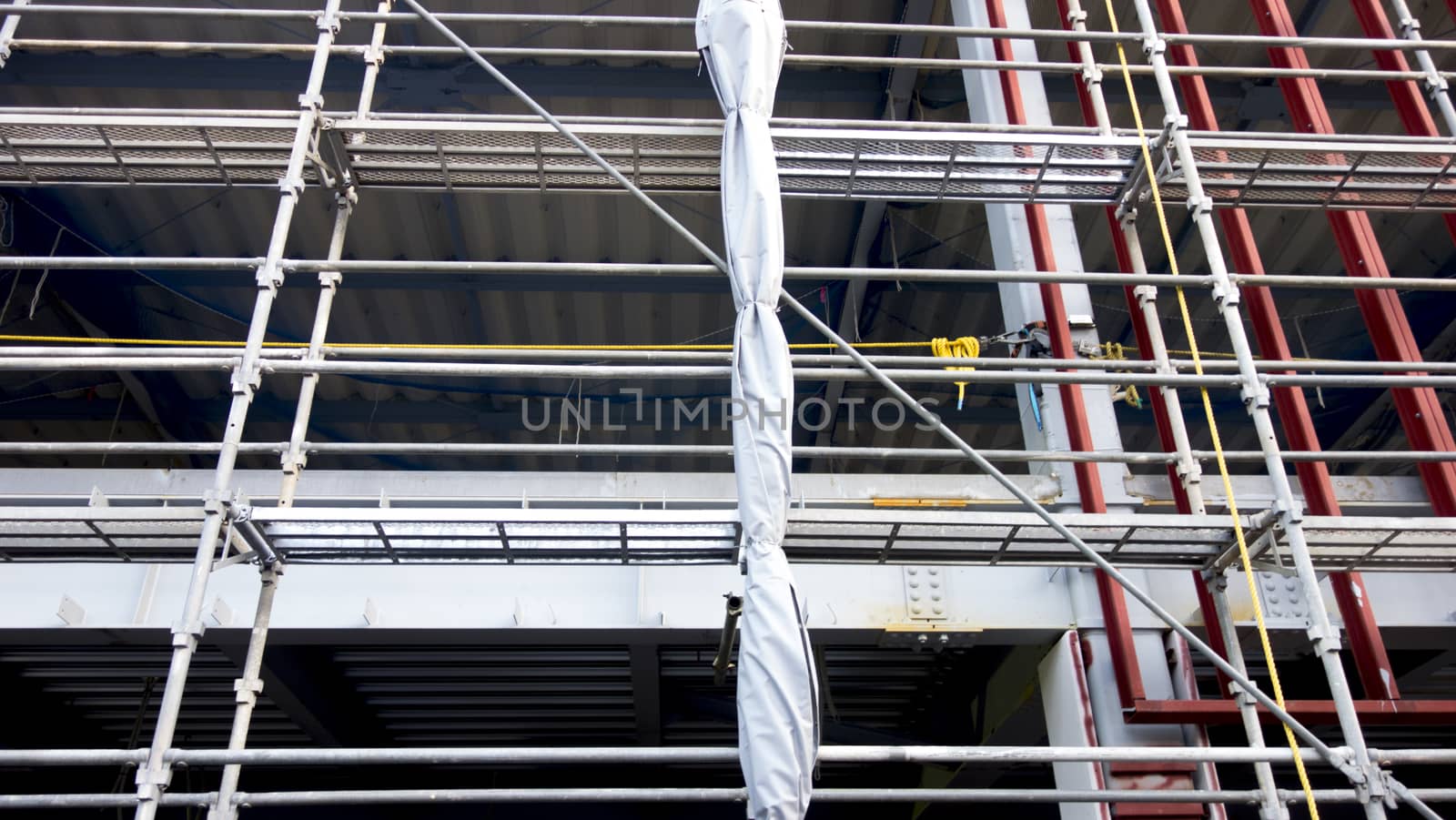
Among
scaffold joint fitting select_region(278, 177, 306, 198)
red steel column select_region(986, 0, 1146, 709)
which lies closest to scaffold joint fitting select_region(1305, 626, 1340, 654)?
red steel column select_region(986, 0, 1146, 709)

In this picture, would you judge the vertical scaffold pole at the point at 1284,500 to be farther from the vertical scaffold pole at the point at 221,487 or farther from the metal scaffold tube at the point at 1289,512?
the vertical scaffold pole at the point at 221,487

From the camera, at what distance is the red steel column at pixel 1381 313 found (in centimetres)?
630

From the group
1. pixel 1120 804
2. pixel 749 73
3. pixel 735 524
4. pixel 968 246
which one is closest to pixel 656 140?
pixel 749 73

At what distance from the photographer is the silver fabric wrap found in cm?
373

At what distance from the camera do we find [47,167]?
19.0 feet

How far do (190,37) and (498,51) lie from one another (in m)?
5.35

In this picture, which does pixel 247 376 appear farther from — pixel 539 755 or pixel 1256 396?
pixel 1256 396

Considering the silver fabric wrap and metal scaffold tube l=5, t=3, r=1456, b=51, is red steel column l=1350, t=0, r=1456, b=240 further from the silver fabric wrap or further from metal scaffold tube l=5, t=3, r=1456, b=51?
the silver fabric wrap

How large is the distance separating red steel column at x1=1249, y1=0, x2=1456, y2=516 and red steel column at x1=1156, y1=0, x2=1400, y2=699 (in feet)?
1.83

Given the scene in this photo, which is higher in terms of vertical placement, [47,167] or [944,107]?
[944,107]

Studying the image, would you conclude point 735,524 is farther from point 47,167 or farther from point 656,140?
point 47,167

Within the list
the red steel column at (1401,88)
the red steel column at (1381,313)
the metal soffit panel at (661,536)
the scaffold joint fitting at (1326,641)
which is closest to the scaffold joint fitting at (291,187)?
the metal soffit panel at (661,536)

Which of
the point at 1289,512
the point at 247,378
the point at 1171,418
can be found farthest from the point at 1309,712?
the point at 247,378

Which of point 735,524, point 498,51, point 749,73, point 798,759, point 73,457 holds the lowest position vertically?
point 798,759
